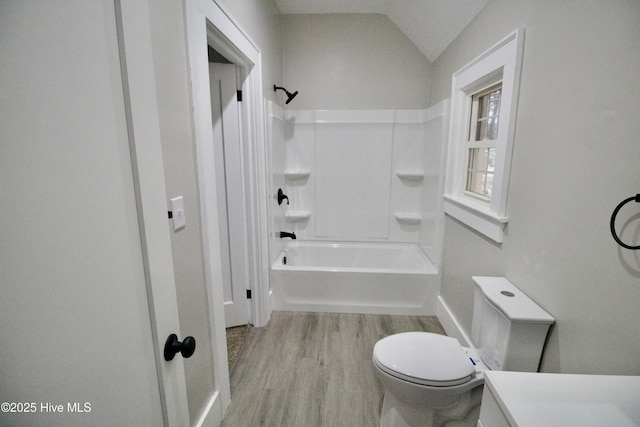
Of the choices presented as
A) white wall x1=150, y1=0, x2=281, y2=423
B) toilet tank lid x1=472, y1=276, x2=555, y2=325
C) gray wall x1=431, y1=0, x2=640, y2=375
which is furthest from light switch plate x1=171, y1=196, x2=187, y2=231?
gray wall x1=431, y1=0, x2=640, y2=375

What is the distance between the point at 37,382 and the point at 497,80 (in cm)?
234

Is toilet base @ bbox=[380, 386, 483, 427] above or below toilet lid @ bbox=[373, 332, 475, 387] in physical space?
below

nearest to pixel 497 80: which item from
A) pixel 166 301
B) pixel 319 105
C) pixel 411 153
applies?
pixel 411 153

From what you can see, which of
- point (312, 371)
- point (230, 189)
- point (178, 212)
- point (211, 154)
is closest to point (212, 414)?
point (312, 371)

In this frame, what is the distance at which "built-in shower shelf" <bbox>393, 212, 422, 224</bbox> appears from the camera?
318 centimetres

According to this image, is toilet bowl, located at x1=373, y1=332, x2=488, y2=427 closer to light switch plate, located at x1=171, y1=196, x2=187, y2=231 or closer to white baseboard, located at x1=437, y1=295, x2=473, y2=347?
white baseboard, located at x1=437, y1=295, x2=473, y2=347

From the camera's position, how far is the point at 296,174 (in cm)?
320

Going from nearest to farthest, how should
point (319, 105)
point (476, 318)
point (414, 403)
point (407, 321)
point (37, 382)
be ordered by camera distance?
1. point (37, 382)
2. point (414, 403)
3. point (476, 318)
4. point (407, 321)
5. point (319, 105)

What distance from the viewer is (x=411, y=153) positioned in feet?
10.4

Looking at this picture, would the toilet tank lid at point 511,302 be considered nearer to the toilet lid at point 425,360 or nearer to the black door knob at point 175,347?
the toilet lid at point 425,360

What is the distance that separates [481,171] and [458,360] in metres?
1.37

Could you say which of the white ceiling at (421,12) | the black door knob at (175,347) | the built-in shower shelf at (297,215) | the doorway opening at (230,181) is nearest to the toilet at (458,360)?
the black door knob at (175,347)

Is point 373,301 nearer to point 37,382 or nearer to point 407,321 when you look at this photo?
point 407,321

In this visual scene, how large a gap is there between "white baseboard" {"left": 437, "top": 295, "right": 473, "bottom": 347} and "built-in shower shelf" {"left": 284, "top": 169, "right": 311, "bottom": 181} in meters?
1.82
